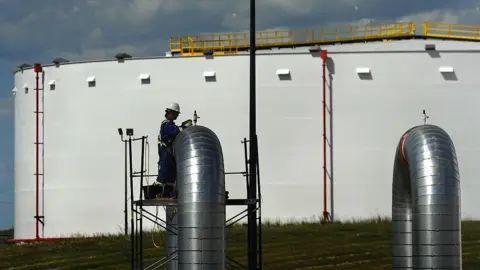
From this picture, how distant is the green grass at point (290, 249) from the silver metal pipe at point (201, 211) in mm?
7623

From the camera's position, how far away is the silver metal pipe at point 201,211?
Answer: 12766 mm

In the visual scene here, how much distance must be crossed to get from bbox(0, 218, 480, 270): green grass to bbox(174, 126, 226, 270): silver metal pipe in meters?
7.62

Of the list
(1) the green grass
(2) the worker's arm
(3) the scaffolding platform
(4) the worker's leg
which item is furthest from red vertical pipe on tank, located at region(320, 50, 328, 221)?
(3) the scaffolding platform

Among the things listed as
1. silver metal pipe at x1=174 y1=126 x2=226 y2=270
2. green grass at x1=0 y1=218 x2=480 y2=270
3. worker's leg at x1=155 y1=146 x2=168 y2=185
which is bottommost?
green grass at x1=0 y1=218 x2=480 y2=270

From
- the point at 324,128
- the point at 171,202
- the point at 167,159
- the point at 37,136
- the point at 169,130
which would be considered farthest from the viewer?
the point at 37,136

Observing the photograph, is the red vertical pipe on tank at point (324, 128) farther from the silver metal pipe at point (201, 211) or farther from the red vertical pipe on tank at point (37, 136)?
the silver metal pipe at point (201, 211)

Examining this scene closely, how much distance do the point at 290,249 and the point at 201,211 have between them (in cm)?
1079

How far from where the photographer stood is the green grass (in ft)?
69.2

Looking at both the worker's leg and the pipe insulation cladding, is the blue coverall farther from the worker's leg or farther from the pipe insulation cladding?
the pipe insulation cladding

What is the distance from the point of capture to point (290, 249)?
23.2m

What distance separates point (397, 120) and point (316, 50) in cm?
381

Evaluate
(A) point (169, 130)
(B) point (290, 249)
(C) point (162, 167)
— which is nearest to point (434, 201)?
(A) point (169, 130)

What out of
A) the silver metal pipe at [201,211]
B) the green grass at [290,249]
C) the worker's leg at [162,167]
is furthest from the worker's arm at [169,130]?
the green grass at [290,249]

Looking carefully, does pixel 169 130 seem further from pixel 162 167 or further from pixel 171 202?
pixel 171 202
